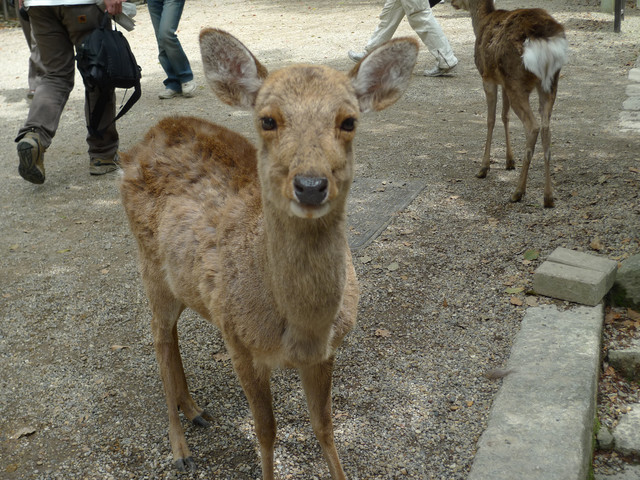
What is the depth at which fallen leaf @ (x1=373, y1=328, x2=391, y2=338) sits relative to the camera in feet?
13.2

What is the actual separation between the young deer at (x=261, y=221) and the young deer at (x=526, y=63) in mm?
3030

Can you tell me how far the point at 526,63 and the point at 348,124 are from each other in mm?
3413

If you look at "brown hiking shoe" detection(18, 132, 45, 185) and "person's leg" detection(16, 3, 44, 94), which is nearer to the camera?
"brown hiking shoe" detection(18, 132, 45, 185)

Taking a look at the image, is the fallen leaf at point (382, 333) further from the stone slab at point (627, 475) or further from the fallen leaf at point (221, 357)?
the stone slab at point (627, 475)

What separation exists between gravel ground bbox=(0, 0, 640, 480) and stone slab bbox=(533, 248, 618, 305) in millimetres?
160

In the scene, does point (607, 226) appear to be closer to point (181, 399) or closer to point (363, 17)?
point (181, 399)

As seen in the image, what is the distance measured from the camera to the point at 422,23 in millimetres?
9570

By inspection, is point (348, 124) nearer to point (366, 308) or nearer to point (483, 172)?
point (366, 308)

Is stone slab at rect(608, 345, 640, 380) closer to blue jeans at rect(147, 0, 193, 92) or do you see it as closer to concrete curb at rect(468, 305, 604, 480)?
concrete curb at rect(468, 305, 604, 480)

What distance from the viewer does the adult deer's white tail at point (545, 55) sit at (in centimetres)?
532

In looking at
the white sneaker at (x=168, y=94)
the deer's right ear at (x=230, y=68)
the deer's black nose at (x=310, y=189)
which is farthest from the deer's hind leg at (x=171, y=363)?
the white sneaker at (x=168, y=94)

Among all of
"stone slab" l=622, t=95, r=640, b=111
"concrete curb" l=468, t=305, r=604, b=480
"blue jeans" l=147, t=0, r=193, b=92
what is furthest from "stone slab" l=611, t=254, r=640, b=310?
"blue jeans" l=147, t=0, r=193, b=92

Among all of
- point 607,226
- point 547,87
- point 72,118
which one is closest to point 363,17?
point 72,118

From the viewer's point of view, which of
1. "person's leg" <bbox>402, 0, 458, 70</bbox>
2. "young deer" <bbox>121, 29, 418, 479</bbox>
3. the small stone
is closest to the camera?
"young deer" <bbox>121, 29, 418, 479</bbox>
